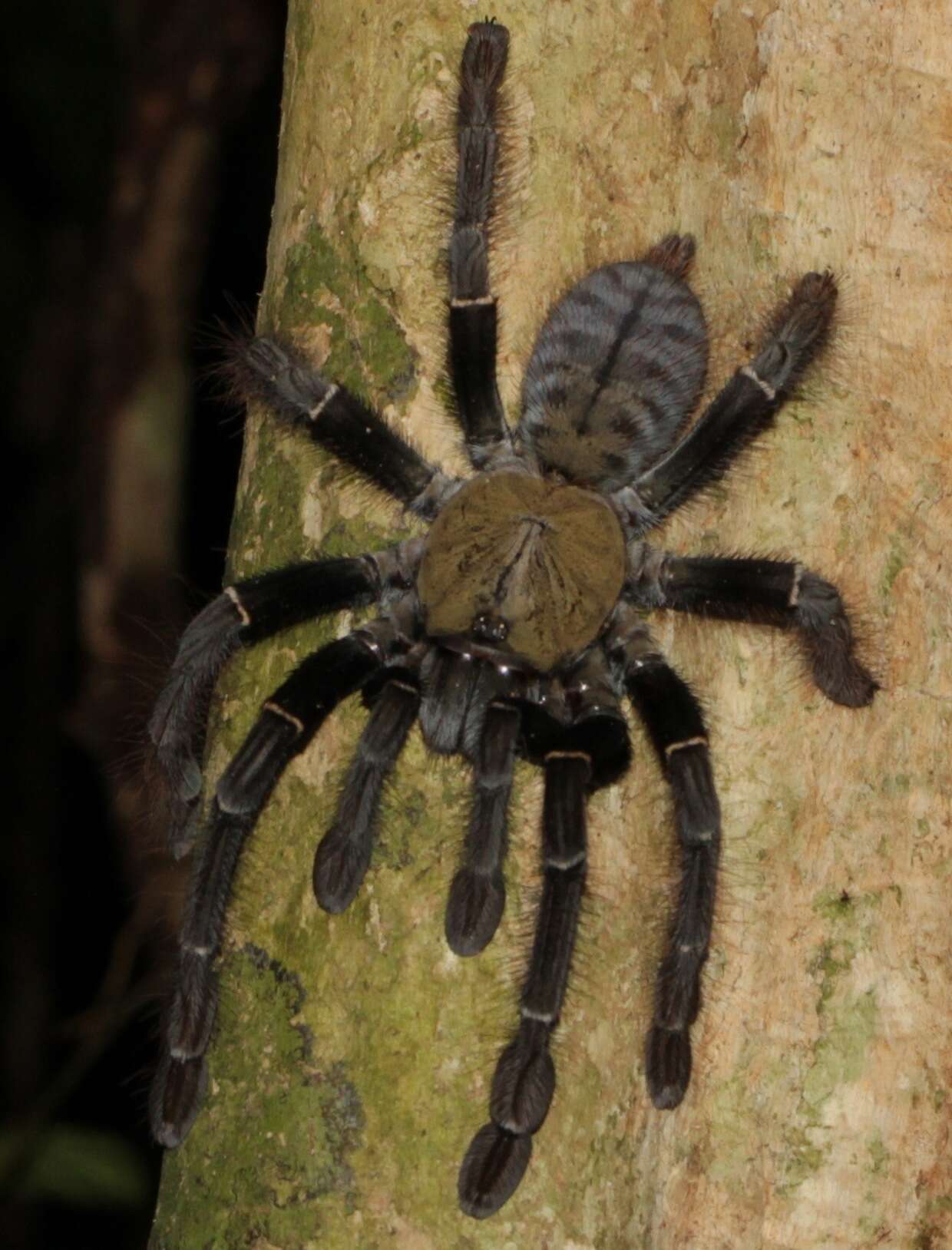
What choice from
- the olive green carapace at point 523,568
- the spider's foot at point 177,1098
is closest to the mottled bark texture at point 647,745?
the spider's foot at point 177,1098

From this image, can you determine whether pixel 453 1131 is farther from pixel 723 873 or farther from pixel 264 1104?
pixel 723 873

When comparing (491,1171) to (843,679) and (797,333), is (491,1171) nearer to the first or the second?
(843,679)

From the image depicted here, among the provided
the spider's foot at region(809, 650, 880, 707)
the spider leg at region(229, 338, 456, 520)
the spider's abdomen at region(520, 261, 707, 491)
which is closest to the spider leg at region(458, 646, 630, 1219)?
the spider's foot at region(809, 650, 880, 707)

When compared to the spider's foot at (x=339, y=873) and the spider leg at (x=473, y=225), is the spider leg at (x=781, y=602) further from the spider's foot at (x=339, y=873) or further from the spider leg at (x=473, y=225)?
the spider's foot at (x=339, y=873)

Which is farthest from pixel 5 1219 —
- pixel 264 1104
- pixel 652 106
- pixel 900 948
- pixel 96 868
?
pixel 652 106

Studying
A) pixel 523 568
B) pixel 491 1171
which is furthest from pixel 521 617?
pixel 491 1171

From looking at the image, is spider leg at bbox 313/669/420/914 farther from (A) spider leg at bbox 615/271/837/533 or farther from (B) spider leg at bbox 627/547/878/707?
(A) spider leg at bbox 615/271/837/533
